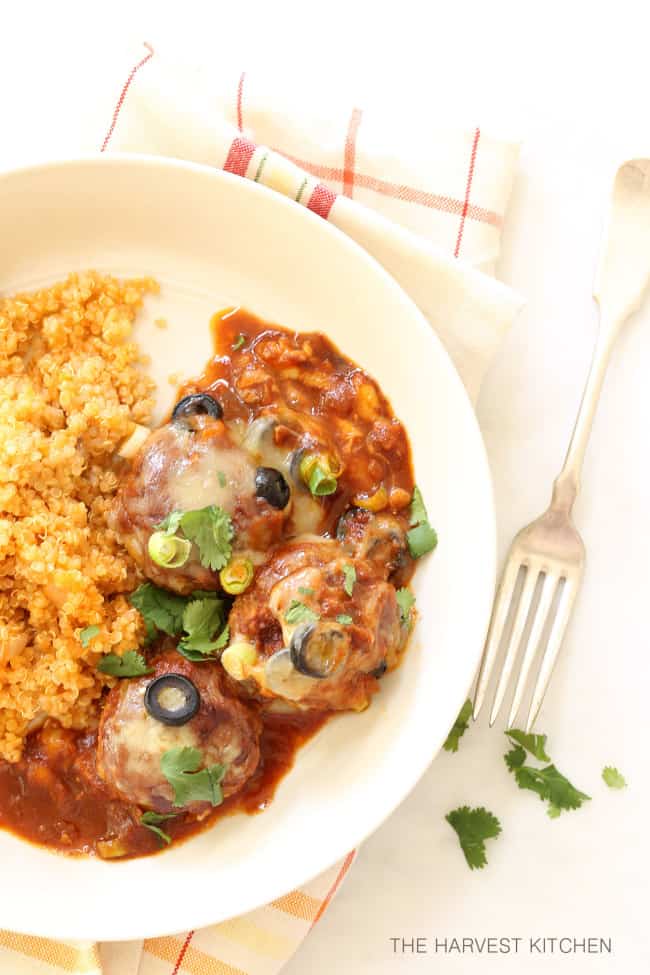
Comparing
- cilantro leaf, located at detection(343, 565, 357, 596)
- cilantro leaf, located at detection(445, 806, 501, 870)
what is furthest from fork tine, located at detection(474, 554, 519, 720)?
cilantro leaf, located at detection(343, 565, 357, 596)

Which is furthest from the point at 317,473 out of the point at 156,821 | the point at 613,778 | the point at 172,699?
the point at 613,778

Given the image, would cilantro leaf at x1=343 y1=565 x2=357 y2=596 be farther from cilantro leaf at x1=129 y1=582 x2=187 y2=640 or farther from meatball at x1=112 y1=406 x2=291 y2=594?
cilantro leaf at x1=129 y1=582 x2=187 y2=640

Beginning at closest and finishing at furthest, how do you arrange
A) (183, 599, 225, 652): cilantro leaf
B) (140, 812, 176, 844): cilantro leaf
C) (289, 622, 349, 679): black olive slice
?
(289, 622, 349, 679): black olive slice → (183, 599, 225, 652): cilantro leaf → (140, 812, 176, 844): cilantro leaf

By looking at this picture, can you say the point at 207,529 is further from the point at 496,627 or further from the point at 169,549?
the point at 496,627

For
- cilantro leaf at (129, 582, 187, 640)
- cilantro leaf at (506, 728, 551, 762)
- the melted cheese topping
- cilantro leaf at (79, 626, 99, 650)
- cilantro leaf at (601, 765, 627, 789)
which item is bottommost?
cilantro leaf at (601, 765, 627, 789)

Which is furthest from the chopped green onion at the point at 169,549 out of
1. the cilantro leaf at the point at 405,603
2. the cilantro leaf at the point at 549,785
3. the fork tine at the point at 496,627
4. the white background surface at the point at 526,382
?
the cilantro leaf at the point at 549,785

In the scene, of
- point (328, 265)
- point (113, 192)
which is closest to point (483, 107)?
point (328, 265)

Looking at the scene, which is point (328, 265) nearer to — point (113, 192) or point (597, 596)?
point (113, 192)
